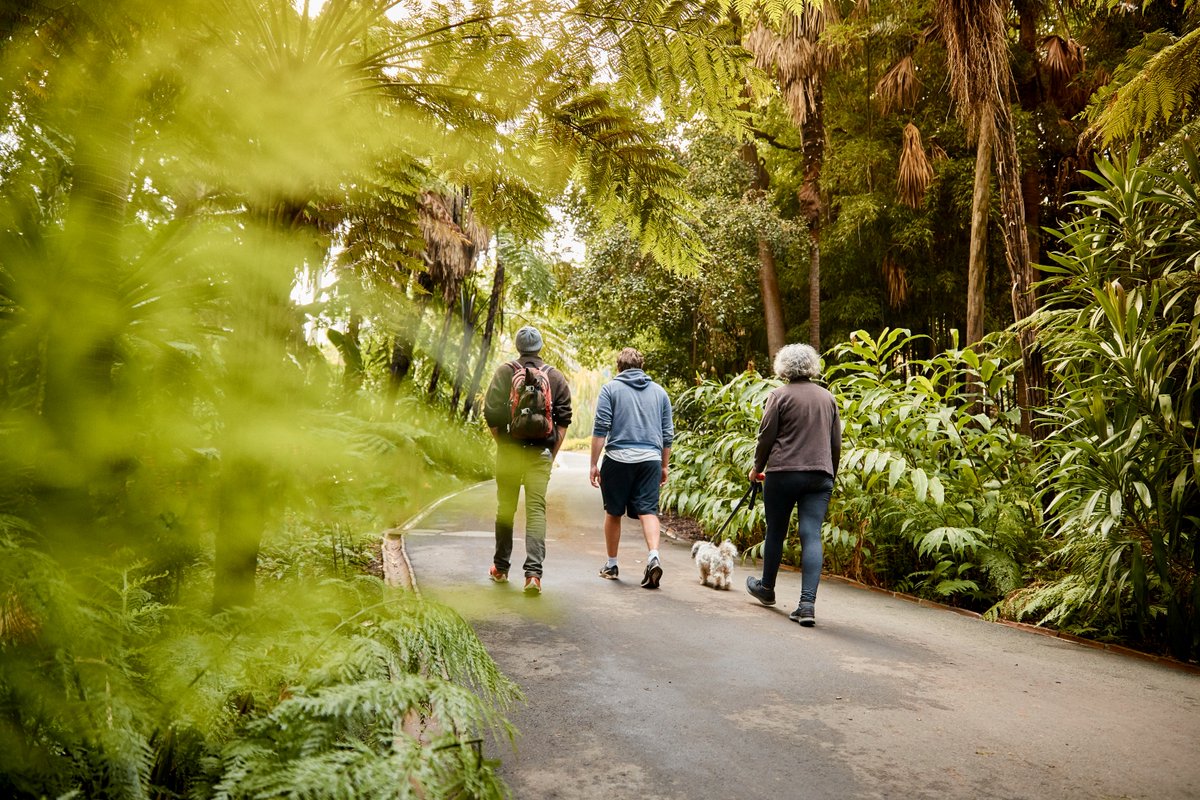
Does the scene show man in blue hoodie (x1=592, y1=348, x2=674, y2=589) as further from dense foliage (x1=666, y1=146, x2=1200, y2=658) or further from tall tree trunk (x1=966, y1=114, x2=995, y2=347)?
tall tree trunk (x1=966, y1=114, x2=995, y2=347)

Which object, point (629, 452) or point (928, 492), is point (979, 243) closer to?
point (928, 492)

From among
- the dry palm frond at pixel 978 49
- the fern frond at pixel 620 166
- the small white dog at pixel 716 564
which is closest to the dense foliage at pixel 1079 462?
the small white dog at pixel 716 564

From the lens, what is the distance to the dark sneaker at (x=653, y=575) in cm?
673

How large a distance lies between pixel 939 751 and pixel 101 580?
11.2ft

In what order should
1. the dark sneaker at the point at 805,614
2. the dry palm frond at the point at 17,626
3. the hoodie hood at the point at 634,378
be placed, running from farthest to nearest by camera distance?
the hoodie hood at the point at 634,378, the dark sneaker at the point at 805,614, the dry palm frond at the point at 17,626

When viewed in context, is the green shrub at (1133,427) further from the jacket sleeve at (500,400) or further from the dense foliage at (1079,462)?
the jacket sleeve at (500,400)

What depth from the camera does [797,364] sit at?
617 centimetres

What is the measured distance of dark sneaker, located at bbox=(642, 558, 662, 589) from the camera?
6.73 metres

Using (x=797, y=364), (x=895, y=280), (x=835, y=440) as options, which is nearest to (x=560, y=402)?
(x=797, y=364)

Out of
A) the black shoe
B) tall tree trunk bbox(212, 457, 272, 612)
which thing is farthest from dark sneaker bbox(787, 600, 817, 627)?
tall tree trunk bbox(212, 457, 272, 612)

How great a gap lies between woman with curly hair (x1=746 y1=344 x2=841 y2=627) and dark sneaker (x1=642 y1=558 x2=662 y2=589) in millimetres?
917

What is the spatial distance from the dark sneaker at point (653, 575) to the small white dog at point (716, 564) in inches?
20.3

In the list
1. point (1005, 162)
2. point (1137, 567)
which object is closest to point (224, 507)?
point (1137, 567)

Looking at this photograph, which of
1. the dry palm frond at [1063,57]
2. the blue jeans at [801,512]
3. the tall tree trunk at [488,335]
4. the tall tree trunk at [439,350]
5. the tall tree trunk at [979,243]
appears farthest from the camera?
the tall tree trunk at [488,335]
